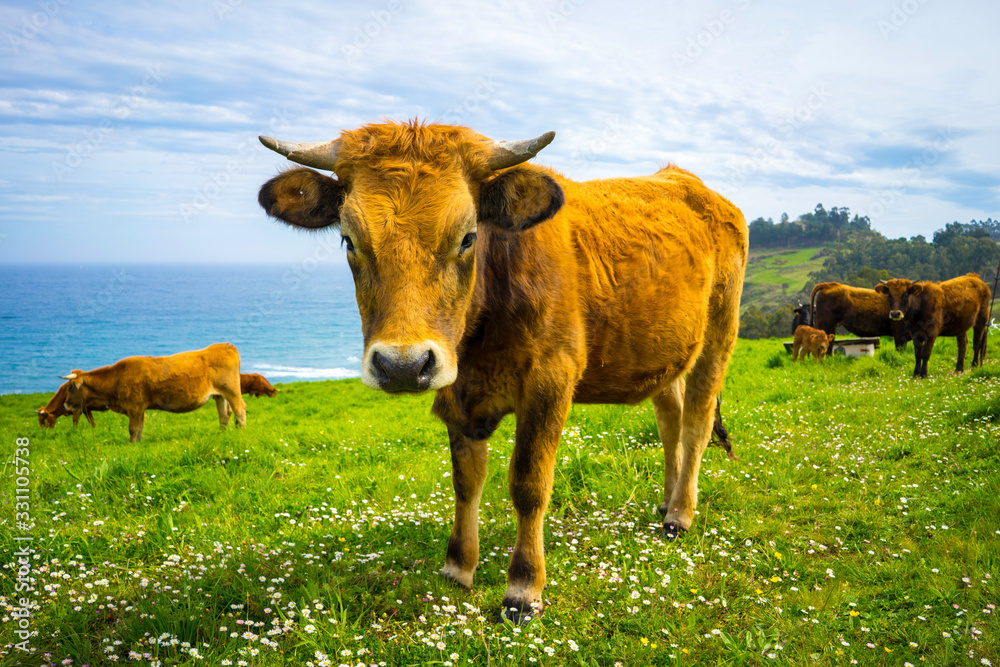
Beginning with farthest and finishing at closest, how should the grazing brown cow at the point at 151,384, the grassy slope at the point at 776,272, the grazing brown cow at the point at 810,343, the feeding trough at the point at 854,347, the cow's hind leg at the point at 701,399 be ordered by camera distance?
the grassy slope at the point at 776,272 → the feeding trough at the point at 854,347 → the grazing brown cow at the point at 810,343 → the grazing brown cow at the point at 151,384 → the cow's hind leg at the point at 701,399

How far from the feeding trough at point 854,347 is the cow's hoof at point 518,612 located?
15.2 meters

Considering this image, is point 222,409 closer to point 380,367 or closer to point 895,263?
point 380,367

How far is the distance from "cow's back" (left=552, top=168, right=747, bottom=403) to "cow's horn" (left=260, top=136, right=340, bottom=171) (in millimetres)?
1535

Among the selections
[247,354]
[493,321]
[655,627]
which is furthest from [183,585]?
[247,354]

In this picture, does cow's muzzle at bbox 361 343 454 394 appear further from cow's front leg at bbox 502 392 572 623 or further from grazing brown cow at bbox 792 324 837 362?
grazing brown cow at bbox 792 324 837 362

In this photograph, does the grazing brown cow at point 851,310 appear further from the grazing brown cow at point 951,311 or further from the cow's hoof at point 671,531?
the cow's hoof at point 671,531

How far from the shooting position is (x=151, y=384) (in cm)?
1122

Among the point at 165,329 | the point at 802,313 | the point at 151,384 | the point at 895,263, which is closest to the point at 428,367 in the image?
the point at 151,384

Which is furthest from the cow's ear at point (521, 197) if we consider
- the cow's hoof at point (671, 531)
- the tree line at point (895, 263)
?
the tree line at point (895, 263)

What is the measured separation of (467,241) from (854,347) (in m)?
17.4

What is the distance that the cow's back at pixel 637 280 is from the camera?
422 cm

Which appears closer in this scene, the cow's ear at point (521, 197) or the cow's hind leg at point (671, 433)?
the cow's ear at point (521, 197)

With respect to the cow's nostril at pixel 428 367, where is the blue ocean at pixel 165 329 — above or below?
below

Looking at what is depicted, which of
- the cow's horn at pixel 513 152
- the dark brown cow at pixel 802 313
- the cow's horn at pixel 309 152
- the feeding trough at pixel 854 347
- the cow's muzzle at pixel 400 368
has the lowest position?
the feeding trough at pixel 854 347
